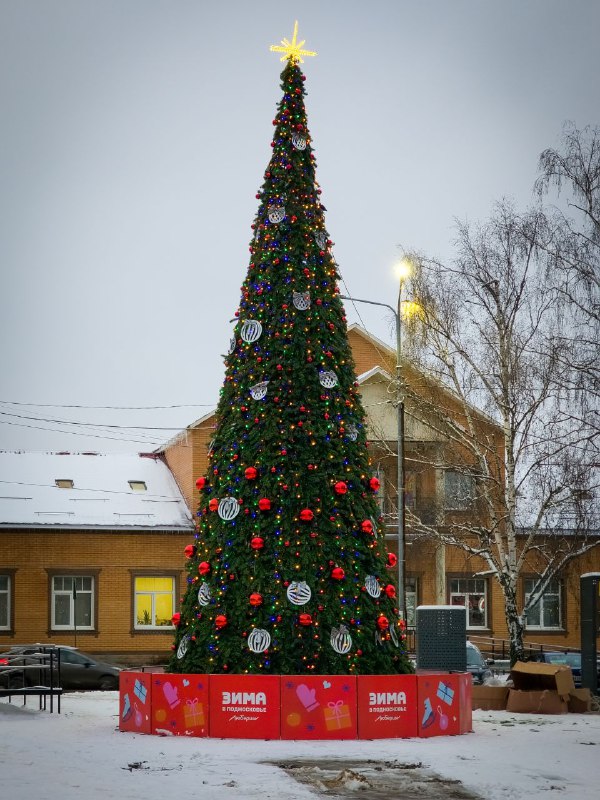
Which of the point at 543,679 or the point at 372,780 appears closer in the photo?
the point at 372,780

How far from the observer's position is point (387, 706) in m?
18.1

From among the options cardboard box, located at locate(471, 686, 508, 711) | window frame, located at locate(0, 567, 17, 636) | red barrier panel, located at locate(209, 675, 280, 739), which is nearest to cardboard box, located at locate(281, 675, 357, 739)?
red barrier panel, located at locate(209, 675, 280, 739)

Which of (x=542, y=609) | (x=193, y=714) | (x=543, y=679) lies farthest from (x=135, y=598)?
(x=193, y=714)

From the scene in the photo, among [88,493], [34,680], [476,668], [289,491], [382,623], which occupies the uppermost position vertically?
[88,493]

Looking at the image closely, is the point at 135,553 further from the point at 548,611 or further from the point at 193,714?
the point at 193,714

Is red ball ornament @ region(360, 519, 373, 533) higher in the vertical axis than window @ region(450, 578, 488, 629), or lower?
higher

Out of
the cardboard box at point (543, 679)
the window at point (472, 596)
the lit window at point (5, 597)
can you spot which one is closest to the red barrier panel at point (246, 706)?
the cardboard box at point (543, 679)

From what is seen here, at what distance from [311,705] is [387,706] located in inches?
44.7

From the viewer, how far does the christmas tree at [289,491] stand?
18344 millimetres

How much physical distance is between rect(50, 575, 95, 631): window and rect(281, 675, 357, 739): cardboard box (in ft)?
→ 88.8

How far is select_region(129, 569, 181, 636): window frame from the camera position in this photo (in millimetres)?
44188

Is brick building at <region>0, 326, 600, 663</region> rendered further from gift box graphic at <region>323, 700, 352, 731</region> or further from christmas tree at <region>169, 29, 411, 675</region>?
gift box graphic at <region>323, 700, 352, 731</region>

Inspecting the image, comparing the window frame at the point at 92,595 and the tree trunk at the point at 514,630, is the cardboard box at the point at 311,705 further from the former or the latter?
the window frame at the point at 92,595

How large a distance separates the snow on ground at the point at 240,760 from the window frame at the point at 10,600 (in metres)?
23.0
